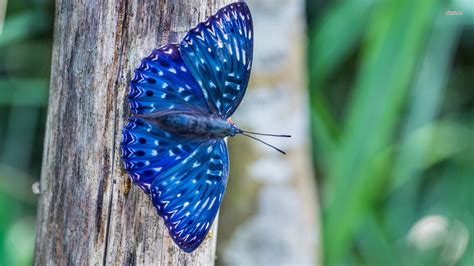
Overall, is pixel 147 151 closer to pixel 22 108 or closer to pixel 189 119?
pixel 189 119

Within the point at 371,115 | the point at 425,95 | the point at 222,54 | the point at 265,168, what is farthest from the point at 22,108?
the point at 222,54

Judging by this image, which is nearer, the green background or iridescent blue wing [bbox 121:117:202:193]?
iridescent blue wing [bbox 121:117:202:193]

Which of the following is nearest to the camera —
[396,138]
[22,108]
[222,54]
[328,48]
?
[222,54]

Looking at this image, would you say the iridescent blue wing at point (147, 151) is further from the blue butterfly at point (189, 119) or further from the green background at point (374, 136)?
the green background at point (374, 136)

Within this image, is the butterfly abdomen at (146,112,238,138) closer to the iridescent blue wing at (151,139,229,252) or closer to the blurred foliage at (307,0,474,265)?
the iridescent blue wing at (151,139,229,252)

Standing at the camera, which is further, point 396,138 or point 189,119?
point 396,138

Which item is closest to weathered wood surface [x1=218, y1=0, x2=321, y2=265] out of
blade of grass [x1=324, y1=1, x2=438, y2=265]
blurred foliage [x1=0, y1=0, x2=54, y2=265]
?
blade of grass [x1=324, y1=1, x2=438, y2=265]
